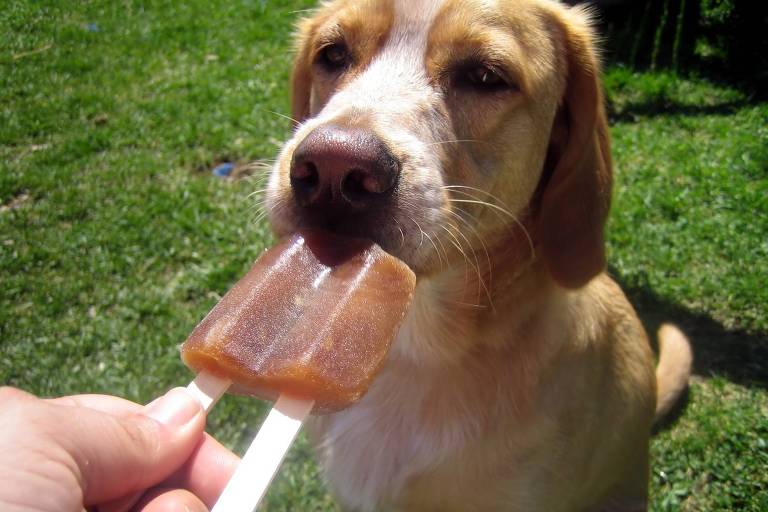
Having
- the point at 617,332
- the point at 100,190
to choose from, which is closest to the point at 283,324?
the point at 617,332

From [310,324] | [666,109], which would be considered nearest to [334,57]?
[310,324]

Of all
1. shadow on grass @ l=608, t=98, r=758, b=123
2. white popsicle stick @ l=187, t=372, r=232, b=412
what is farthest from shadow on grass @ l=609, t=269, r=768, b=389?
white popsicle stick @ l=187, t=372, r=232, b=412

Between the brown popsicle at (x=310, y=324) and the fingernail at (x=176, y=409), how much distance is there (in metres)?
0.08

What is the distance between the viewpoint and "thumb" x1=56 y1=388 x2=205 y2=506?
55.9 inches

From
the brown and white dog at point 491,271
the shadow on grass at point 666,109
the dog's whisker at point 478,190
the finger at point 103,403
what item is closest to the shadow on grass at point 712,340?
the brown and white dog at point 491,271

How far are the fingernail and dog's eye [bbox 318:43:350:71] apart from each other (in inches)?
63.1

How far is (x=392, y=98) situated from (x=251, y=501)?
1489 mm

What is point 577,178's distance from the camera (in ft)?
8.34

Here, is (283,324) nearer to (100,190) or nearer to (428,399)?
(428,399)

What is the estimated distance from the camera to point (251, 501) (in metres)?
1.13

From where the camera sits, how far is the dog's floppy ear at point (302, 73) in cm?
296

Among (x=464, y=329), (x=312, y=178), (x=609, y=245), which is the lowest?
(x=609, y=245)

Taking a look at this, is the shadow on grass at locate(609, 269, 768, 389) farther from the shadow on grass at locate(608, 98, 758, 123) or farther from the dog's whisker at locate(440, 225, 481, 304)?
the shadow on grass at locate(608, 98, 758, 123)

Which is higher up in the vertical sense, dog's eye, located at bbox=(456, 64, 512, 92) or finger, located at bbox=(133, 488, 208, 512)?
dog's eye, located at bbox=(456, 64, 512, 92)
